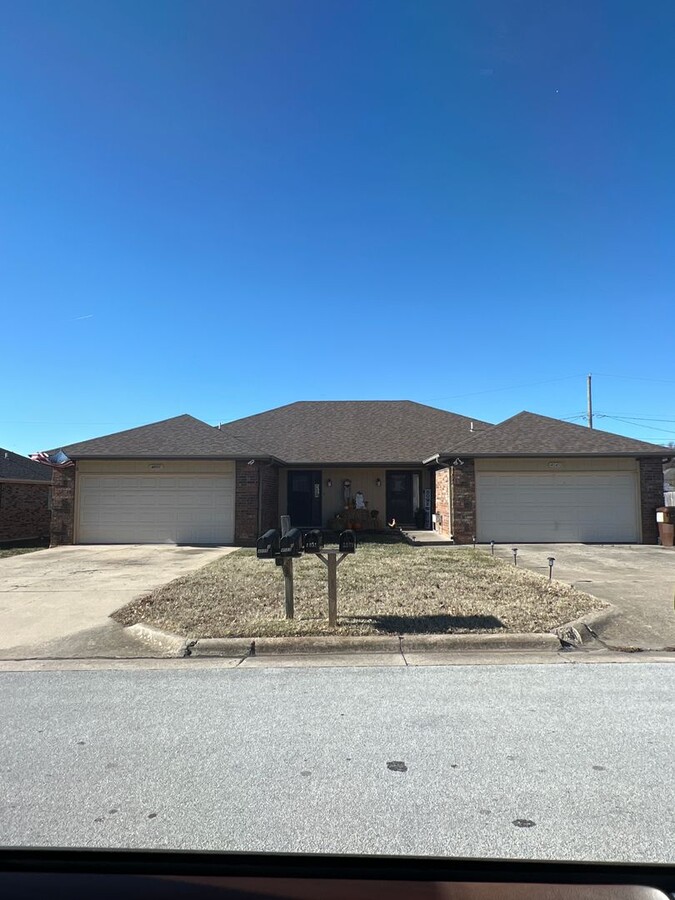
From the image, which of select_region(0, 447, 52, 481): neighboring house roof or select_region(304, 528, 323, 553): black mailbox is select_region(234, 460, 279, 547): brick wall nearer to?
select_region(0, 447, 52, 481): neighboring house roof

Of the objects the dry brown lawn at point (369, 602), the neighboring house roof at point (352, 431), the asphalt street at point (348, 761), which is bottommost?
the asphalt street at point (348, 761)

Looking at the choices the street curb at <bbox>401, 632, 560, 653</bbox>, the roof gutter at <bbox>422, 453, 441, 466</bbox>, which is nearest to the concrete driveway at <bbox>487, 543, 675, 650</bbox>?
the street curb at <bbox>401, 632, 560, 653</bbox>

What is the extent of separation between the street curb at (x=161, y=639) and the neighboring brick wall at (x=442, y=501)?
39.0ft

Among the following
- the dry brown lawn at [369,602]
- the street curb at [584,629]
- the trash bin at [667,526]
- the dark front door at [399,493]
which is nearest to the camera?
the street curb at [584,629]

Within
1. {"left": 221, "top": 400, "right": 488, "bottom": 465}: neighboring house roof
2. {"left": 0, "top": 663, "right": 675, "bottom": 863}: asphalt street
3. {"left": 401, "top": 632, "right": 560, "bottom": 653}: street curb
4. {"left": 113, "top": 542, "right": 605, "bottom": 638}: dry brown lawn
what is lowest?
{"left": 0, "top": 663, "right": 675, "bottom": 863}: asphalt street

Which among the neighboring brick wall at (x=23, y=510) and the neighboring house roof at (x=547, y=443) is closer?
the neighboring house roof at (x=547, y=443)

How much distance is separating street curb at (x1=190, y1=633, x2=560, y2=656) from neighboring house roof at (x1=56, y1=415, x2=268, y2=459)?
11137mm

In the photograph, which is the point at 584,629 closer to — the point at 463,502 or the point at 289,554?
the point at 289,554

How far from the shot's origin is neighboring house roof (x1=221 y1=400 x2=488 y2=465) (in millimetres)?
20828

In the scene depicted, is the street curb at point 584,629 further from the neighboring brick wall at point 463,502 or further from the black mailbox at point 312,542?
the neighboring brick wall at point 463,502

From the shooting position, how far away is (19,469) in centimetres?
2402

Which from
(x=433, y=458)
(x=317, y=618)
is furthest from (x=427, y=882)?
(x=433, y=458)

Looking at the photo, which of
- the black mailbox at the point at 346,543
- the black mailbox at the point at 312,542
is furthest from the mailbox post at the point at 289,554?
the black mailbox at the point at 346,543

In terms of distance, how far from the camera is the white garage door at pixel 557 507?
17266 mm
